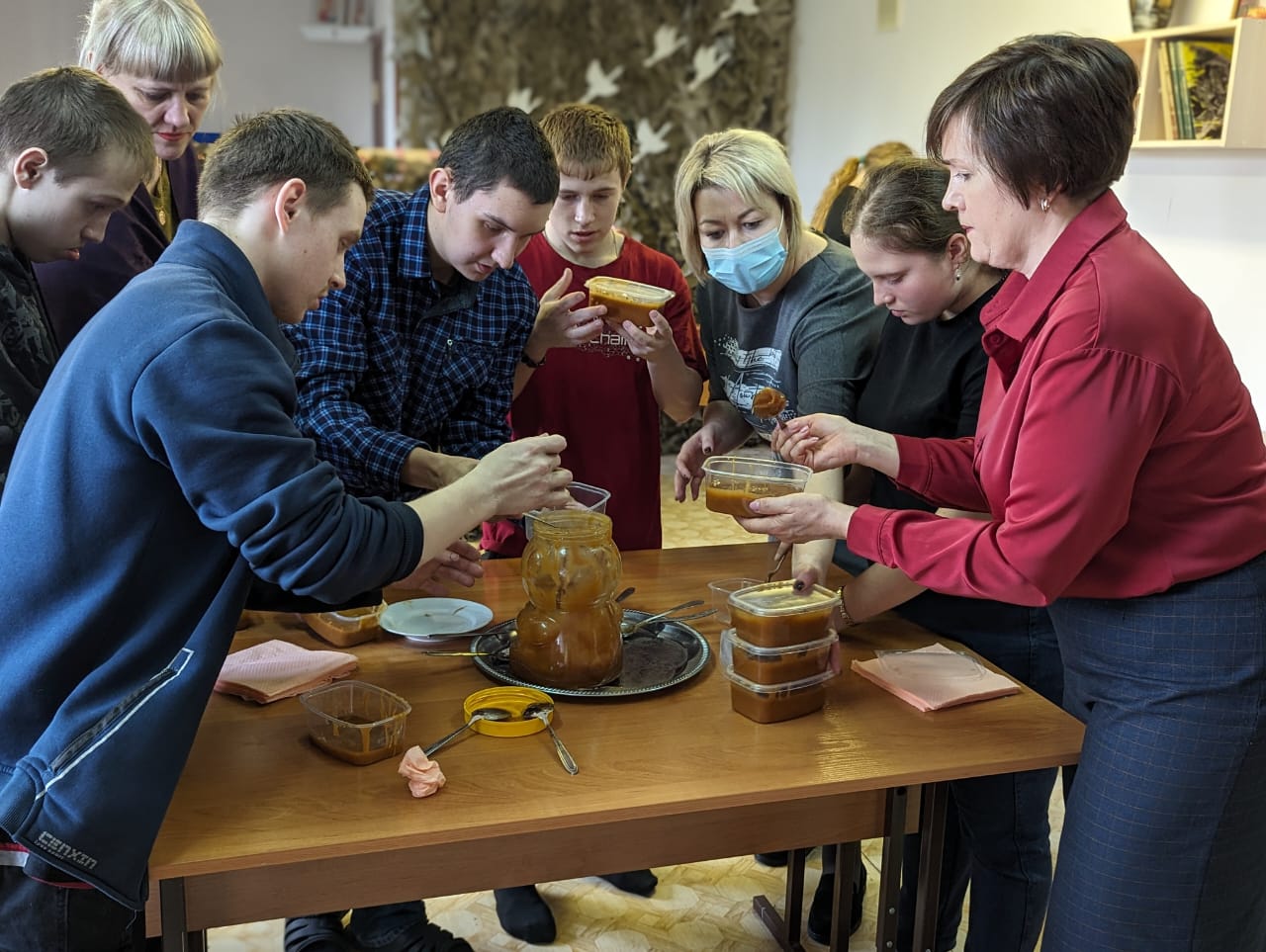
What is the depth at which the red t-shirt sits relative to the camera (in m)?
2.55

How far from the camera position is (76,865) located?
3.95ft

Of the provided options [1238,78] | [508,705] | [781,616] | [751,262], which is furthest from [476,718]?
[1238,78]

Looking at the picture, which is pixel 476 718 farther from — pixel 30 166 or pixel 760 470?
pixel 30 166

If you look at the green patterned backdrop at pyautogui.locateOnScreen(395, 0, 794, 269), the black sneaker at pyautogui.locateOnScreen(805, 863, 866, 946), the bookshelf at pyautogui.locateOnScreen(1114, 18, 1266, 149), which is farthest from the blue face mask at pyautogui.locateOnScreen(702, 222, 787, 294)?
the green patterned backdrop at pyautogui.locateOnScreen(395, 0, 794, 269)

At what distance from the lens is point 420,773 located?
139cm

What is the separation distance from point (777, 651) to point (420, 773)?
0.50m

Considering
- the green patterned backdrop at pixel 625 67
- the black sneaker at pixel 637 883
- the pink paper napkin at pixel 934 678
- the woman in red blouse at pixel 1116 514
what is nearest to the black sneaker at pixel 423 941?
the black sneaker at pixel 637 883

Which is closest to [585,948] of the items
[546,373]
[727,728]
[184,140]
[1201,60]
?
[727,728]

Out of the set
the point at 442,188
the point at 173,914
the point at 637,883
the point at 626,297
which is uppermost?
the point at 442,188

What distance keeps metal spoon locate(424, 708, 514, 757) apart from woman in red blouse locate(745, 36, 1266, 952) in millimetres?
567

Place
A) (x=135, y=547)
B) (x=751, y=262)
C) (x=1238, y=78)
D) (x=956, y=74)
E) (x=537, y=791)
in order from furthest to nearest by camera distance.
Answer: (x=956, y=74) → (x=1238, y=78) → (x=751, y=262) → (x=537, y=791) → (x=135, y=547)

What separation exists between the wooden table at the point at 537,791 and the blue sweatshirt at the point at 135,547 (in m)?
0.12

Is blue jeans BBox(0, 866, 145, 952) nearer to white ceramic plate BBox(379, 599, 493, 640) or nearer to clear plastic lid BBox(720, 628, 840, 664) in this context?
white ceramic plate BBox(379, 599, 493, 640)

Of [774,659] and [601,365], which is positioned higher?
[601,365]
